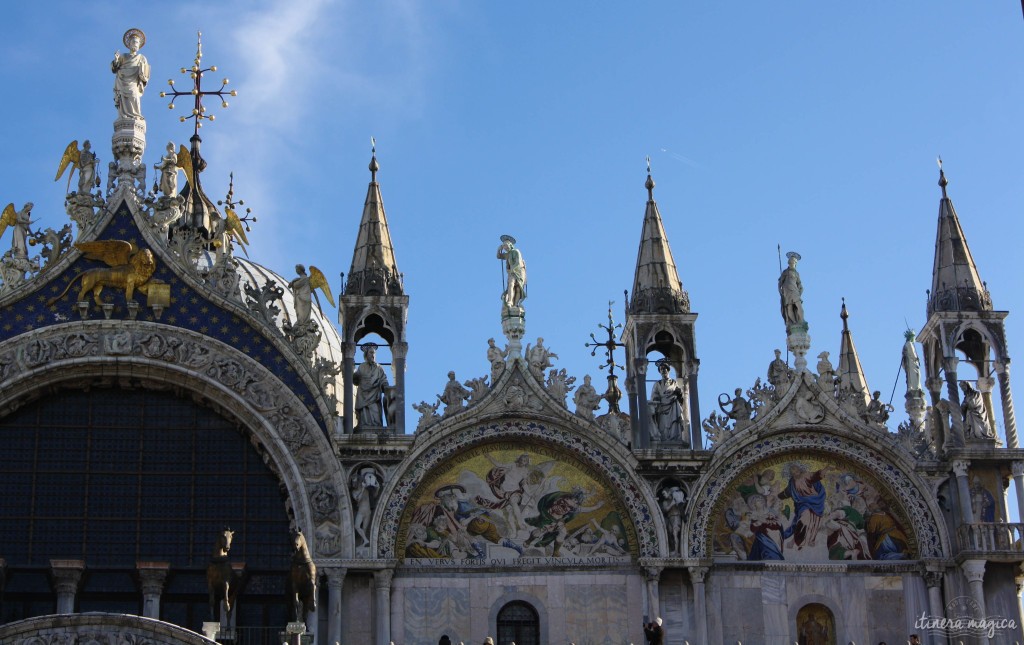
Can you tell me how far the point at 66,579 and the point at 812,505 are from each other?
10.8 metres

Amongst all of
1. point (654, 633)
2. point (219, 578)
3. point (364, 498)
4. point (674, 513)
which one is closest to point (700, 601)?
point (674, 513)

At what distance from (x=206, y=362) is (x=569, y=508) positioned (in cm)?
572

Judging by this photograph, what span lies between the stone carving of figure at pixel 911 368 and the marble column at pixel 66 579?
16217mm

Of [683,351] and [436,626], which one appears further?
[683,351]

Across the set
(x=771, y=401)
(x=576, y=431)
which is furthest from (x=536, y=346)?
(x=771, y=401)

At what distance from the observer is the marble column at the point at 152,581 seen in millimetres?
28328

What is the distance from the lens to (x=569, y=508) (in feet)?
96.1

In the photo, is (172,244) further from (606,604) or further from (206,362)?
(606,604)

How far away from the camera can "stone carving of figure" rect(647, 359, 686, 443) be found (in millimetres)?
29672

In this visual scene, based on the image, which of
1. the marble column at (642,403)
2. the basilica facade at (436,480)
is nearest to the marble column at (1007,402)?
the basilica facade at (436,480)

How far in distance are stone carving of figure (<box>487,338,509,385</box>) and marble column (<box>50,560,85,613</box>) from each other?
6.49 m

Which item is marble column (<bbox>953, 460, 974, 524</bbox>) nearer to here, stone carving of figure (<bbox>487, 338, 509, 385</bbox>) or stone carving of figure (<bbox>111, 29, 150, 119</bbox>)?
stone carving of figure (<bbox>487, 338, 509, 385</bbox>)

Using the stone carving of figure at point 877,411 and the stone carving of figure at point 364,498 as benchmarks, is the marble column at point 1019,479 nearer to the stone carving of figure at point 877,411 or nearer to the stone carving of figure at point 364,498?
the stone carving of figure at point 877,411

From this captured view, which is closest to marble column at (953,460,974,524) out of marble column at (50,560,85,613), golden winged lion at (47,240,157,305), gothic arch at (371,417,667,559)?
gothic arch at (371,417,667,559)
